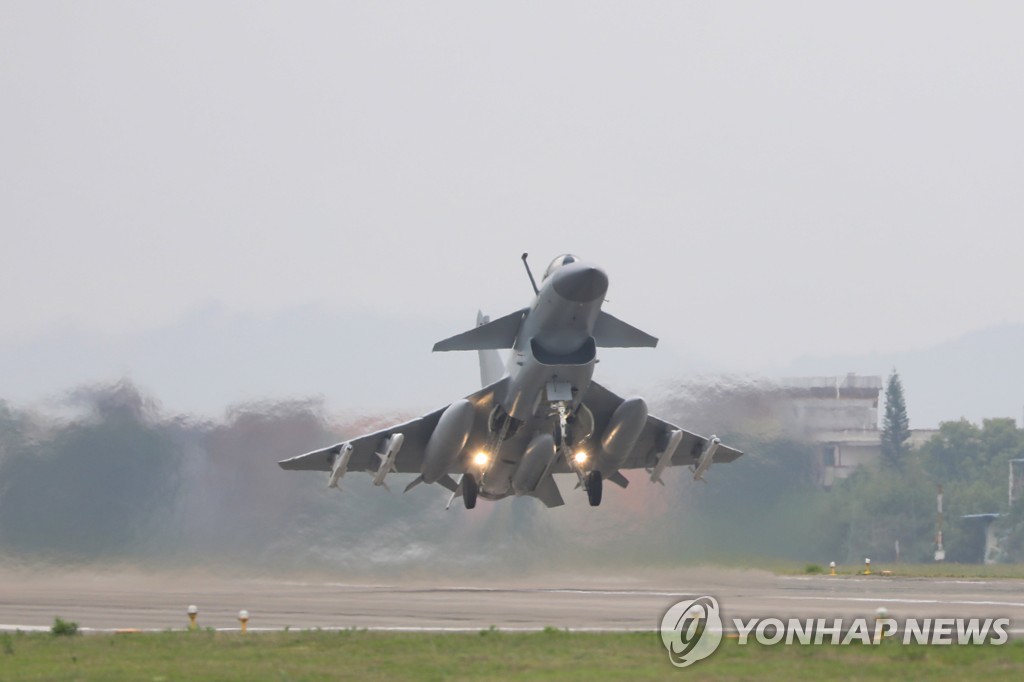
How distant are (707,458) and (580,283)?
7501 mm

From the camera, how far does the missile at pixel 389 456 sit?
28.0 m

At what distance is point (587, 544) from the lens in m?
31.8

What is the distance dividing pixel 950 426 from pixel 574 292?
45332 millimetres

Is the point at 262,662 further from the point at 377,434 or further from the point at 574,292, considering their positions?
the point at 377,434

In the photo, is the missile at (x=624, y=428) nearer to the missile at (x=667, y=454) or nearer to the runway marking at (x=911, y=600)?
the missile at (x=667, y=454)

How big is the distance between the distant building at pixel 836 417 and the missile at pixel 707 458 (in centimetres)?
595

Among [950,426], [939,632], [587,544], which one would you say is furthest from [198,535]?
[950,426]

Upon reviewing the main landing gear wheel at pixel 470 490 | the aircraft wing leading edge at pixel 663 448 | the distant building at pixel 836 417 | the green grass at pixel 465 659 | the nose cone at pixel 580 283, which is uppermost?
the nose cone at pixel 580 283

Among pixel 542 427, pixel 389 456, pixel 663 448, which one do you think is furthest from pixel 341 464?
pixel 663 448

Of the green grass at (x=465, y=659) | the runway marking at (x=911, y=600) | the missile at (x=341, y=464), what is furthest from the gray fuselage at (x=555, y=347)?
the green grass at (x=465, y=659)

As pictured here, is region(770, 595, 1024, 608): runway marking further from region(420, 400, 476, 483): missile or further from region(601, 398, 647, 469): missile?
region(420, 400, 476, 483): missile

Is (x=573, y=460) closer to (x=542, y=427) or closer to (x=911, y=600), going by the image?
(x=542, y=427)

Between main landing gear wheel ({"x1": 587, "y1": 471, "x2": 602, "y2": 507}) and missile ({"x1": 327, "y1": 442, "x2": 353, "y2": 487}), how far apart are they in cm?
527

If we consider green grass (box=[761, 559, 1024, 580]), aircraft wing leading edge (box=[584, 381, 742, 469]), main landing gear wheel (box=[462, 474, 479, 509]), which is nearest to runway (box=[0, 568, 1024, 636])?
green grass (box=[761, 559, 1024, 580])
